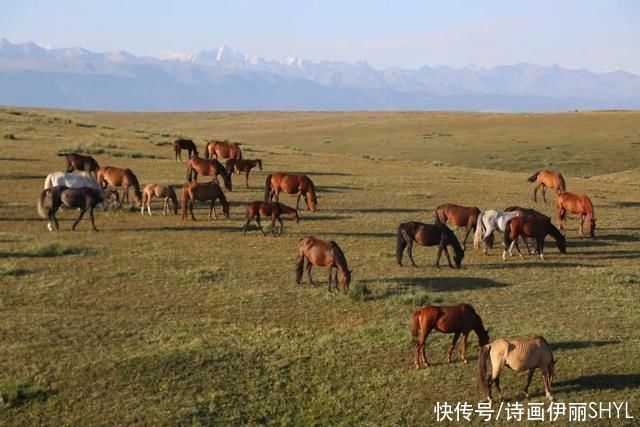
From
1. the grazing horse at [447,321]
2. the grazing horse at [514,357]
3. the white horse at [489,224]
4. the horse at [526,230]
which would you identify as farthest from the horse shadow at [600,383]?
the white horse at [489,224]

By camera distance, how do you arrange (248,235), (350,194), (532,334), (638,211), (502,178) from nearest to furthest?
(532,334) → (248,235) → (638,211) → (350,194) → (502,178)

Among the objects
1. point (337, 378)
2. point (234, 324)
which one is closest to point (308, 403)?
point (337, 378)

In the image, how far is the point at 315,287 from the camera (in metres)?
15.8

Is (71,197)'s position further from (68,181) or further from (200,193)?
(200,193)

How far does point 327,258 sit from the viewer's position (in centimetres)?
1513

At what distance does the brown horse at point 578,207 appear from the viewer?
21.9 m

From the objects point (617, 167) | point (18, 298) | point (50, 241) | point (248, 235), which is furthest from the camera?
point (617, 167)

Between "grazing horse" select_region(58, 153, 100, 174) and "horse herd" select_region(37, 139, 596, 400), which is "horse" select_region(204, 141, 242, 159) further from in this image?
"grazing horse" select_region(58, 153, 100, 174)

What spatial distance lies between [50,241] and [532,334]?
1246cm

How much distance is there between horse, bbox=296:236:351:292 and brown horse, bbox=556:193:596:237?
388 inches

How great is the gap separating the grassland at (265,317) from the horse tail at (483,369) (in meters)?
0.29

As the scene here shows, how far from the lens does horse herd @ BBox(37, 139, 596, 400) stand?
1052 centimetres

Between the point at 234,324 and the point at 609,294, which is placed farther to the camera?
the point at 609,294

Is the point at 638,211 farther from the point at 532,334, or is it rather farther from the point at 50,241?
the point at 50,241
